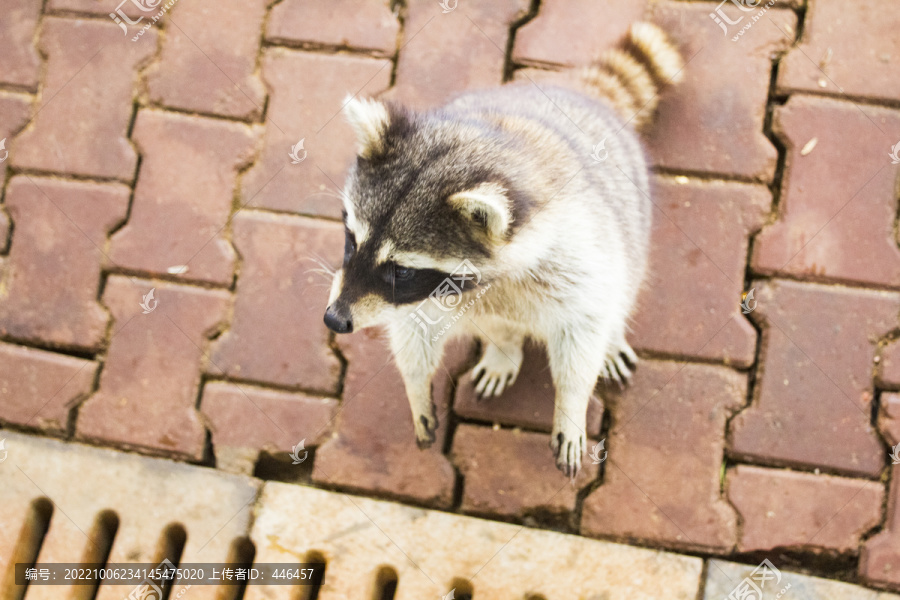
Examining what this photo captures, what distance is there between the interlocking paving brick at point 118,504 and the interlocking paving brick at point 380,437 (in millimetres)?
297

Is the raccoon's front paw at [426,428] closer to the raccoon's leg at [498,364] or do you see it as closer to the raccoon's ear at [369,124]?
the raccoon's leg at [498,364]

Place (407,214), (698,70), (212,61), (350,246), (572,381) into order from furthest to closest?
(212,61), (698,70), (572,381), (350,246), (407,214)

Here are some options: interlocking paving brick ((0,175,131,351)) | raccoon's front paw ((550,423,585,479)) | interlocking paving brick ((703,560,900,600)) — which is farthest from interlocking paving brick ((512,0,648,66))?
interlocking paving brick ((703,560,900,600))

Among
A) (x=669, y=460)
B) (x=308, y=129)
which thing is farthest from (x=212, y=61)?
(x=669, y=460)

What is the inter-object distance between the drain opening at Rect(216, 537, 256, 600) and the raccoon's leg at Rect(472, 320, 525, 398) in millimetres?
911

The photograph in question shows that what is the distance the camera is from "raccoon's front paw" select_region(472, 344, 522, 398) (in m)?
2.43

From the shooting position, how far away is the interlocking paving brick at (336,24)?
2695 mm

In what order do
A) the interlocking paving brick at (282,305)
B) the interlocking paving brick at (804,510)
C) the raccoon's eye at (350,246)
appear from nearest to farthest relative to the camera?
the raccoon's eye at (350,246) < the interlocking paving brick at (804,510) < the interlocking paving brick at (282,305)

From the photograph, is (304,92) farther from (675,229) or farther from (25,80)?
(675,229)

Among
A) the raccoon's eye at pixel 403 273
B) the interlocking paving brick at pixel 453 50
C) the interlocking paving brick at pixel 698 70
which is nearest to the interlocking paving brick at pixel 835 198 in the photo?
the interlocking paving brick at pixel 698 70

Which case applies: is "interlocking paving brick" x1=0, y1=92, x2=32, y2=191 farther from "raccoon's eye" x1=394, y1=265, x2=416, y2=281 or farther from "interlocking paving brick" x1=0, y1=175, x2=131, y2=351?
"raccoon's eye" x1=394, y1=265, x2=416, y2=281

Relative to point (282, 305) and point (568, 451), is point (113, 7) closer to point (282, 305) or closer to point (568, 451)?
point (282, 305)

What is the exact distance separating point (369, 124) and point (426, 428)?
988mm

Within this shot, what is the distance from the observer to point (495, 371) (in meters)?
2.45
